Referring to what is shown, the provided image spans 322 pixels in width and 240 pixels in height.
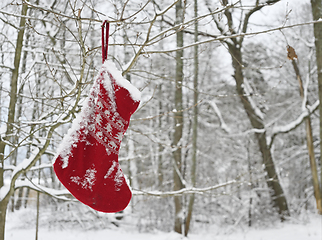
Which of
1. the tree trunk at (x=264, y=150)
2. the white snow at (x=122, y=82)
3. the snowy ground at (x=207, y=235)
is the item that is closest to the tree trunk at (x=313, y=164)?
the snowy ground at (x=207, y=235)

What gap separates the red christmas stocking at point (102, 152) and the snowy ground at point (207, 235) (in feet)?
16.8

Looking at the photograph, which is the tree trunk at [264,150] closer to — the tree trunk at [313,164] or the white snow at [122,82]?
the tree trunk at [313,164]

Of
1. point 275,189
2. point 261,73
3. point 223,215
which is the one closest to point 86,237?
point 223,215

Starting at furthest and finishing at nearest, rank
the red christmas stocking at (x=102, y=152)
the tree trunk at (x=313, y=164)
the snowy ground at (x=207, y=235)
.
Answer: the tree trunk at (x=313, y=164) < the snowy ground at (x=207, y=235) < the red christmas stocking at (x=102, y=152)

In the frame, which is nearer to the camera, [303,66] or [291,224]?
[291,224]

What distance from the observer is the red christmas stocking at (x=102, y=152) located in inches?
58.2

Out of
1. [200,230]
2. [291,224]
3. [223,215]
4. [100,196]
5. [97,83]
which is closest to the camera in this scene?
[100,196]

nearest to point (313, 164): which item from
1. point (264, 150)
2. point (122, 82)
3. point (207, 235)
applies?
point (264, 150)

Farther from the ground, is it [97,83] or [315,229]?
[97,83]

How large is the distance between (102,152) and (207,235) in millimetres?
6826

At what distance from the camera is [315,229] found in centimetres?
695

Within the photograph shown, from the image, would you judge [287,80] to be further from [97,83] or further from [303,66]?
[97,83]

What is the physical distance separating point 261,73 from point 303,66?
169 cm

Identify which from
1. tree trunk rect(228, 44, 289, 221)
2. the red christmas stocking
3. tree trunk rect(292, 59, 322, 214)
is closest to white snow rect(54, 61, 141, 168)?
the red christmas stocking
